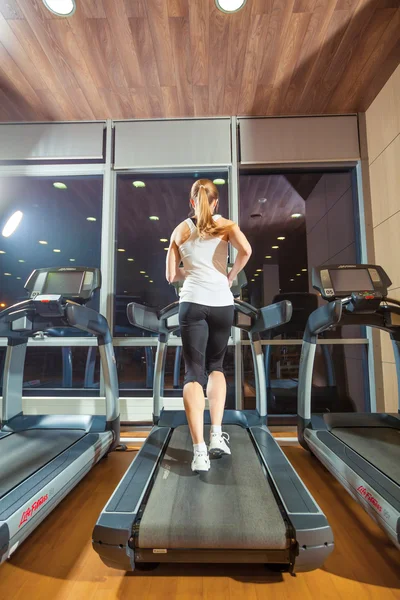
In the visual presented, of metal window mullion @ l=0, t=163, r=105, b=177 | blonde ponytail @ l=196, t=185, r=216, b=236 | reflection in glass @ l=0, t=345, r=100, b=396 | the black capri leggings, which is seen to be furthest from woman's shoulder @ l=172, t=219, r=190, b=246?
metal window mullion @ l=0, t=163, r=105, b=177

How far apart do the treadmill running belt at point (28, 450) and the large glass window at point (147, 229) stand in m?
1.22

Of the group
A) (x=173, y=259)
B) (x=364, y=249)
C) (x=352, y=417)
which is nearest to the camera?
(x=173, y=259)

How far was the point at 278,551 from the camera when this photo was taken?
1.23m

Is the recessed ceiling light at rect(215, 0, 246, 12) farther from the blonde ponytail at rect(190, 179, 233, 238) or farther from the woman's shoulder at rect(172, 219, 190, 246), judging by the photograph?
the woman's shoulder at rect(172, 219, 190, 246)

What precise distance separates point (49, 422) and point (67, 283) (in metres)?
1.06

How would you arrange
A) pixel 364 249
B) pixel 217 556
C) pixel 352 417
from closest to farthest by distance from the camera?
pixel 217 556 < pixel 352 417 < pixel 364 249

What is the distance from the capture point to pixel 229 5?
2381mm

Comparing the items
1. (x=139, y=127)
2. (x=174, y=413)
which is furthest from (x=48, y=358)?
(x=139, y=127)

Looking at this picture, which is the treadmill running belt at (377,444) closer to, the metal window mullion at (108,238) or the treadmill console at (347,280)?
the treadmill console at (347,280)

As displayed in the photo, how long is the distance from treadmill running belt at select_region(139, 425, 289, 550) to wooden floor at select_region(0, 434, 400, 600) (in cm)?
17

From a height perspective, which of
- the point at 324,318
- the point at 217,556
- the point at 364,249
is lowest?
the point at 217,556

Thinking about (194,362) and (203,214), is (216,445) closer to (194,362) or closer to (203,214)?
(194,362)

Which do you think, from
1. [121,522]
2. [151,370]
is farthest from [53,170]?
[121,522]

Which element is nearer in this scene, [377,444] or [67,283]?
[377,444]
